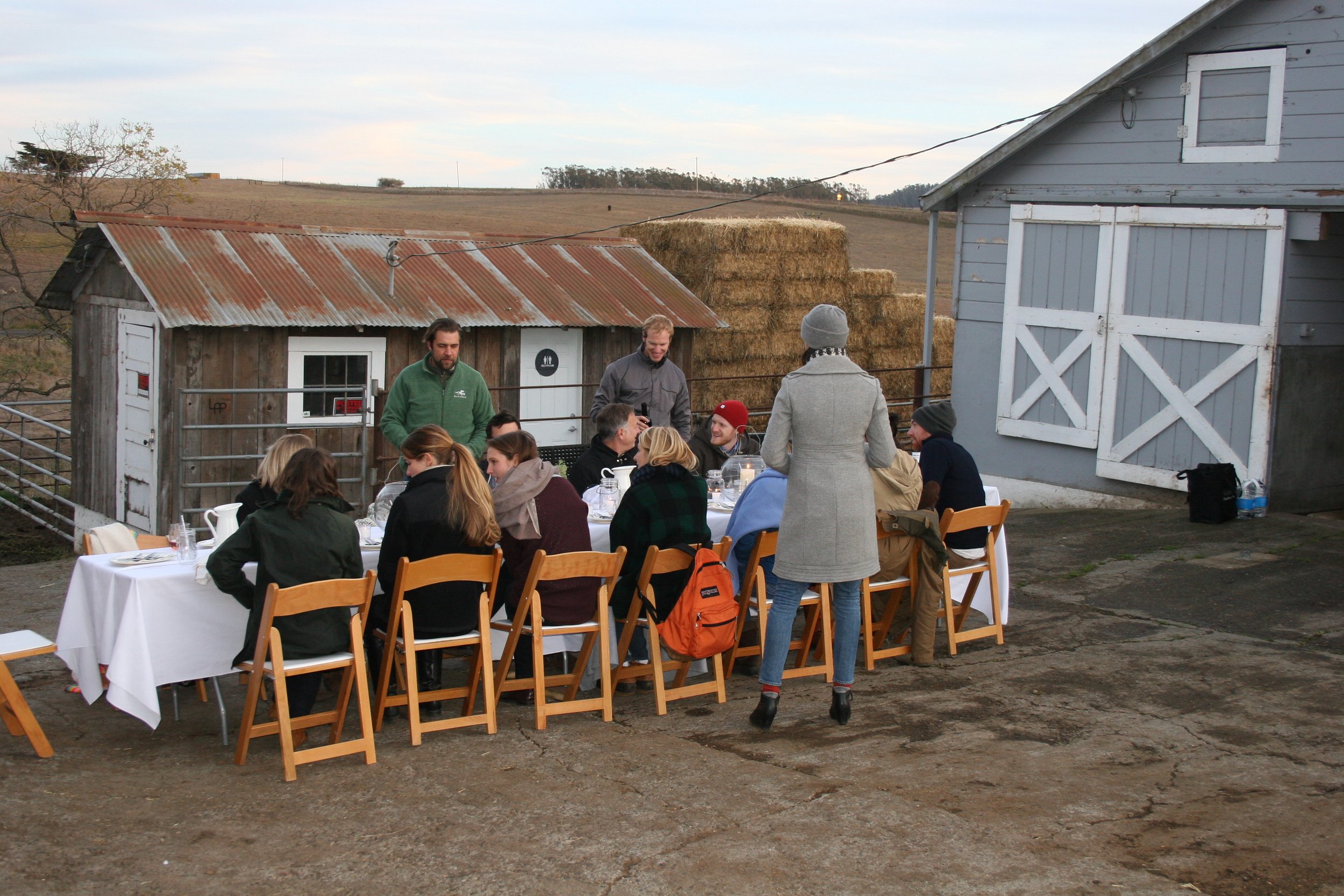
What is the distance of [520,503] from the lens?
532 cm

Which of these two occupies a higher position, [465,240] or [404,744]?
[465,240]

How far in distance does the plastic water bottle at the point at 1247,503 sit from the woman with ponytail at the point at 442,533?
6686 mm

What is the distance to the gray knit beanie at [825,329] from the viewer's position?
500 cm

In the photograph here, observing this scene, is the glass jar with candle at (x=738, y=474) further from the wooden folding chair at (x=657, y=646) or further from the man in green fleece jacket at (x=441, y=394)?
the man in green fleece jacket at (x=441, y=394)

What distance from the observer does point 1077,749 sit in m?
4.73

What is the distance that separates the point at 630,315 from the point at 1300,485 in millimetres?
6952

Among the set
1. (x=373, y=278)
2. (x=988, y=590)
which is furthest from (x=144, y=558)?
(x=373, y=278)

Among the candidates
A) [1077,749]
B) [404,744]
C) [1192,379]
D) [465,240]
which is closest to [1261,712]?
[1077,749]

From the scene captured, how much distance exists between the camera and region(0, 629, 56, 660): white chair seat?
4.70m

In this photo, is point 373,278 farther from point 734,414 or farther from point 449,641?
point 449,641

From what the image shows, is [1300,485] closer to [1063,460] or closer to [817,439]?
[1063,460]

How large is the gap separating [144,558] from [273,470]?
74 centimetres

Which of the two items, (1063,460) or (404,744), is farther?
(1063,460)

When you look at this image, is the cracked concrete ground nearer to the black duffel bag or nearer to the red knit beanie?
the red knit beanie
